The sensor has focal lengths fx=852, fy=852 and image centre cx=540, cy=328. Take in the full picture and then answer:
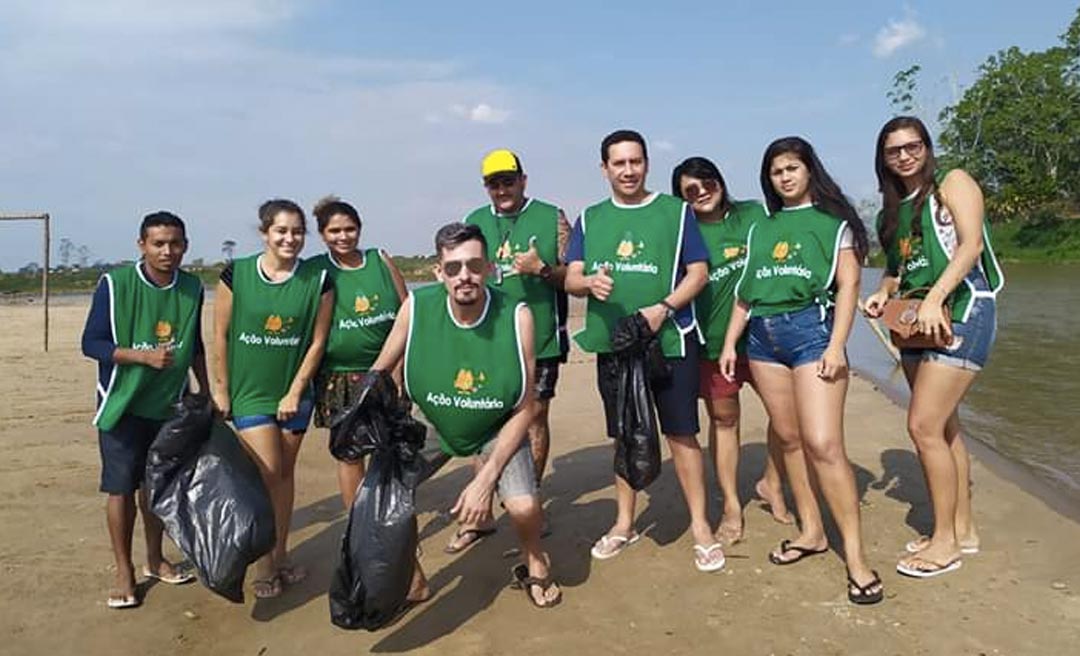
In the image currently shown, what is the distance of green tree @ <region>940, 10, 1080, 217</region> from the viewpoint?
50656mm

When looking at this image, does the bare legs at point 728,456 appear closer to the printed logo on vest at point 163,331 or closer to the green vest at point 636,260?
the green vest at point 636,260

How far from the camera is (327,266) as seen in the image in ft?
14.9

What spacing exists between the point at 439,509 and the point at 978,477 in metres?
3.97

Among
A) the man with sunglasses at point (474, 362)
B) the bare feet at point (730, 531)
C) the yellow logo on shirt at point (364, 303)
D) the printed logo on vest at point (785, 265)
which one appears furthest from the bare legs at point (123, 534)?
the printed logo on vest at point (785, 265)

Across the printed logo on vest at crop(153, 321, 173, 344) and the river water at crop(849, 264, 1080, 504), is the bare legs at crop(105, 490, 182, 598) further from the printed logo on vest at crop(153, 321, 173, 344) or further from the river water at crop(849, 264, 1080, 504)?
the river water at crop(849, 264, 1080, 504)

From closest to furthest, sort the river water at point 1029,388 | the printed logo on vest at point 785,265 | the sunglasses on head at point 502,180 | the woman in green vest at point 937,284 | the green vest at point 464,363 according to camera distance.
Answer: the green vest at point 464,363, the woman in green vest at point 937,284, the printed logo on vest at point 785,265, the sunglasses on head at point 502,180, the river water at point 1029,388

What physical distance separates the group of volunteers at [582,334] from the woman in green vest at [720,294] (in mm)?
198

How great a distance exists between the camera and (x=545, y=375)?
493cm

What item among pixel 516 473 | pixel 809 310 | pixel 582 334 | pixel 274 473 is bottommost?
pixel 274 473

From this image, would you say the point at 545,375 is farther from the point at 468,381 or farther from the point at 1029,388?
the point at 1029,388

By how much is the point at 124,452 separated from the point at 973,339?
13.6 ft

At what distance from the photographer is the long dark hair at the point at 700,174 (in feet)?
15.8

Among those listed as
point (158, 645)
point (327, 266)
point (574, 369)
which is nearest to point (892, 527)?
point (327, 266)

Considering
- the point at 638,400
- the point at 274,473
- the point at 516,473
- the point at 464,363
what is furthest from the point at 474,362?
the point at 274,473
